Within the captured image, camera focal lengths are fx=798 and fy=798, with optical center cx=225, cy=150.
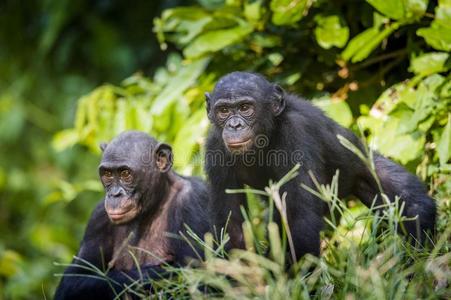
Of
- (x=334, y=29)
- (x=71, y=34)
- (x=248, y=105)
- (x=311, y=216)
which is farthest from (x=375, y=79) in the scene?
(x=71, y=34)

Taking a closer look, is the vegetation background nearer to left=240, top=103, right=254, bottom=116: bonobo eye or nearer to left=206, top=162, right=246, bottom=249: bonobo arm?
left=240, top=103, right=254, bottom=116: bonobo eye

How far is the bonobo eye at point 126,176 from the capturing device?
5759mm

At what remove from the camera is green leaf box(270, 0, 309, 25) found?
6520 millimetres

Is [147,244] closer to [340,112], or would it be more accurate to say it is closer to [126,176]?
[126,176]

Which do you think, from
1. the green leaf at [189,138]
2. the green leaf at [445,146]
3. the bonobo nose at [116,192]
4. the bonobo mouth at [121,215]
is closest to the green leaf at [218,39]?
the green leaf at [189,138]

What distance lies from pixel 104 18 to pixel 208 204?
6.17 meters

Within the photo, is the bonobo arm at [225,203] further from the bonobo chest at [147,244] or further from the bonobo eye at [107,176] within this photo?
the bonobo eye at [107,176]

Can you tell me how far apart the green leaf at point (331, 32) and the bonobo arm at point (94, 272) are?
2.25 m

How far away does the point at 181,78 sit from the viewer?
7359mm

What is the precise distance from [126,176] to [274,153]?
1.15 m

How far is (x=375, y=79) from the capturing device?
6.99m

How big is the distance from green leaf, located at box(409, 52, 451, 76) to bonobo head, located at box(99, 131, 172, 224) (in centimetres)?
200

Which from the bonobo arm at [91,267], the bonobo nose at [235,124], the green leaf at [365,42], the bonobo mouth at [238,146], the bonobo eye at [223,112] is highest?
the green leaf at [365,42]

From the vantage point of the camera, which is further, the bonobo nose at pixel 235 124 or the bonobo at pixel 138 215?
the bonobo at pixel 138 215
